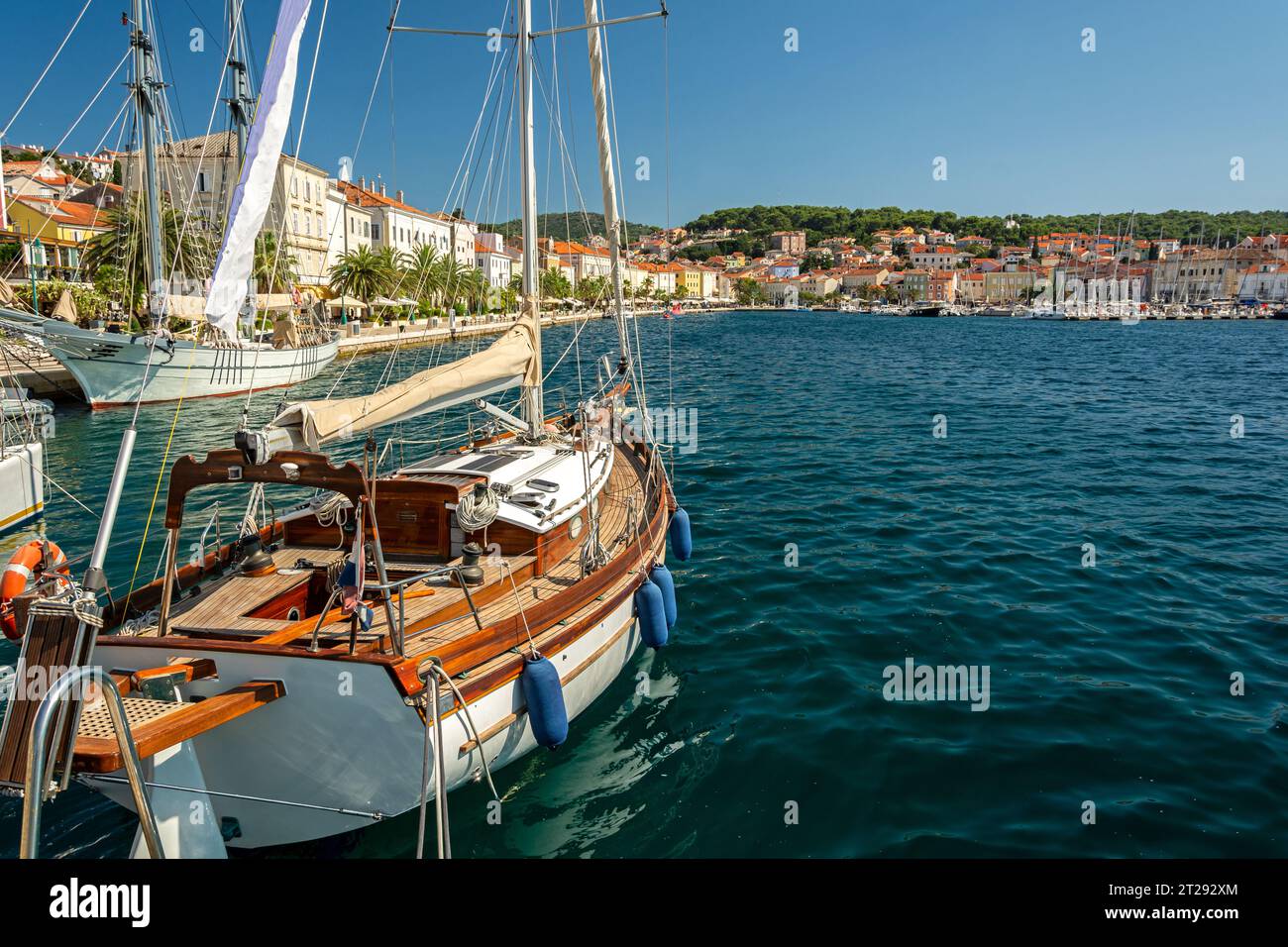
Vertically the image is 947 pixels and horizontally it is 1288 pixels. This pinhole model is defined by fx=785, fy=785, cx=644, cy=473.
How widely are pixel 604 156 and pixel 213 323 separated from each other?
7.81 meters

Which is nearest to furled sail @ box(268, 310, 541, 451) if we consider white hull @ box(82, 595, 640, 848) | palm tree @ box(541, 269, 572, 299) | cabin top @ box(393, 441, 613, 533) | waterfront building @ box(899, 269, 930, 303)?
cabin top @ box(393, 441, 613, 533)

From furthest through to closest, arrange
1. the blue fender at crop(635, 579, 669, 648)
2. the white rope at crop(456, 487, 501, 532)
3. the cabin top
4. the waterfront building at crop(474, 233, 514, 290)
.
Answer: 1. the waterfront building at crop(474, 233, 514, 290)
2. the blue fender at crop(635, 579, 669, 648)
3. the cabin top
4. the white rope at crop(456, 487, 501, 532)

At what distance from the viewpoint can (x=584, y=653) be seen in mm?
8438

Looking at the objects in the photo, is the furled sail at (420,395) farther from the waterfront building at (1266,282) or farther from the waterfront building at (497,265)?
the waterfront building at (1266,282)

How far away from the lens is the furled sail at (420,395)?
741 centimetres

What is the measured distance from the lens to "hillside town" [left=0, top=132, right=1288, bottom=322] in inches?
1387

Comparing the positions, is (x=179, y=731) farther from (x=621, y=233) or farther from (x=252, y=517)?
(x=621, y=233)

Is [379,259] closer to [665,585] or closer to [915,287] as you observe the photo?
[665,585]

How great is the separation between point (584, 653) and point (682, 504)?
930 centimetres

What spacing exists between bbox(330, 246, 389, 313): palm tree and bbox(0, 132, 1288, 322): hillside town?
4.2 inches

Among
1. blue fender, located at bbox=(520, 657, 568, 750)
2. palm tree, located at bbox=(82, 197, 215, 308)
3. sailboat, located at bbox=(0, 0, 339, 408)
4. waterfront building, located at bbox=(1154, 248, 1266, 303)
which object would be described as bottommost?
blue fender, located at bbox=(520, 657, 568, 750)

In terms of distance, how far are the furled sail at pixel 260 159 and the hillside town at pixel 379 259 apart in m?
0.50

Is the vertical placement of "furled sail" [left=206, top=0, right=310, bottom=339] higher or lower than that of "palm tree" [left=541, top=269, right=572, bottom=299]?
lower

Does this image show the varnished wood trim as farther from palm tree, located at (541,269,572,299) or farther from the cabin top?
palm tree, located at (541,269,572,299)
